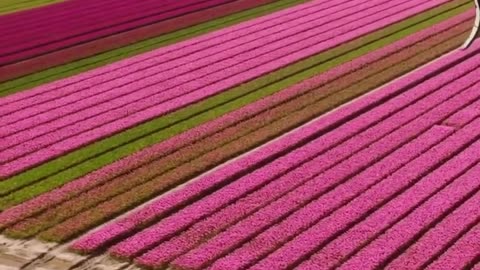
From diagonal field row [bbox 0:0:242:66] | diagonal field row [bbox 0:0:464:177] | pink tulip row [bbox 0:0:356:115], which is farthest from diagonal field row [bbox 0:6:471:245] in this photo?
diagonal field row [bbox 0:0:242:66]

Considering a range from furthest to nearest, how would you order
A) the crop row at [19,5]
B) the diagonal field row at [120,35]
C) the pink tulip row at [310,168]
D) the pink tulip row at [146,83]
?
1. the crop row at [19,5]
2. the diagonal field row at [120,35]
3. the pink tulip row at [146,83]
4. the pink tulip row at [310,168]

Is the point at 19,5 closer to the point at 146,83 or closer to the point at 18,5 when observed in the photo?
the point at 18,5

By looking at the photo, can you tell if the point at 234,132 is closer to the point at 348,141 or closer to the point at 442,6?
the point at 348,141

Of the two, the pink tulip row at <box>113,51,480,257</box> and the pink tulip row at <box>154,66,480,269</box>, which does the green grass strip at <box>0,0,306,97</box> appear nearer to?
the pink tulip row at <box>113,51,480,257</box>

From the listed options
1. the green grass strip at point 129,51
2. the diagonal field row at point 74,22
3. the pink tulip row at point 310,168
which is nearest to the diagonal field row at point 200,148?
the pink tulip row at point 310,168

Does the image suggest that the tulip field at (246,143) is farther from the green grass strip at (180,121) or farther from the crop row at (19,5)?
the crop row at (19,5)

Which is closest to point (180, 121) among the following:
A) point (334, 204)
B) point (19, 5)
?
point (334, 204)
